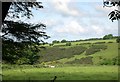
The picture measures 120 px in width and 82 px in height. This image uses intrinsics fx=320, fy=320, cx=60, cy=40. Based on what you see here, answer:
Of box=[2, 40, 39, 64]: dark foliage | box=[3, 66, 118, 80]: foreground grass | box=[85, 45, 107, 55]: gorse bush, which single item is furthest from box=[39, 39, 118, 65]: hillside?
box=[2, 40, 39, 64]: dark foliage

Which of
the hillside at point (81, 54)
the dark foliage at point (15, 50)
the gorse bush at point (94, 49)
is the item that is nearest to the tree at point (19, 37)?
the dark foliage at point (15, 50)

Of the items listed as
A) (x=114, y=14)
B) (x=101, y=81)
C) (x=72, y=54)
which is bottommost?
(x=72, y=54)

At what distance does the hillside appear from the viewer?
72.8 m

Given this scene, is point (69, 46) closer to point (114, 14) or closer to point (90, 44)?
point (90, 44)

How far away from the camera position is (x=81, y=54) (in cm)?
8000

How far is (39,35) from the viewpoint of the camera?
721 inches

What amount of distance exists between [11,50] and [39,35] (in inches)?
71.9

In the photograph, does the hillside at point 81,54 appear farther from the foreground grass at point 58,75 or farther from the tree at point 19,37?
the tree at point 19,37

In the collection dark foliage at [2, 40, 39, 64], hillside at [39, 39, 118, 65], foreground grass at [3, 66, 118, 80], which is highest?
dark foliage at [2, 40, 39, 64]

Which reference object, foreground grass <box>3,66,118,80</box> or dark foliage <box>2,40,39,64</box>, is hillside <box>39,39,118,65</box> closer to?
foreground grass <box>3,66,118,80</box>

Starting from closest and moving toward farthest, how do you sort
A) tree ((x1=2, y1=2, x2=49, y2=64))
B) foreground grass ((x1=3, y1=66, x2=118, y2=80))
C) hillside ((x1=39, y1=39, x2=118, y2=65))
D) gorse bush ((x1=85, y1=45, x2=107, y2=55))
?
1. tree ((x1=2, y1=2, x2=49, y2=64))
2. foreground grass ((x1=3, y1=66, x2=118, y2=80))
3. hillside ((x1=39, y1=39, x2=118, y2=65))
4. gorse bush ((x1=85, y1=45, x2=107, y2=55))

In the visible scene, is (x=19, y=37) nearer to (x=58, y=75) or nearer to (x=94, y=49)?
(x=58, y=75)

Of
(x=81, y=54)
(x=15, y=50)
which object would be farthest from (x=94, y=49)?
(x=15, y=50)

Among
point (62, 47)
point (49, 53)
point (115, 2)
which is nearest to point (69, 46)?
point (62, 47)
